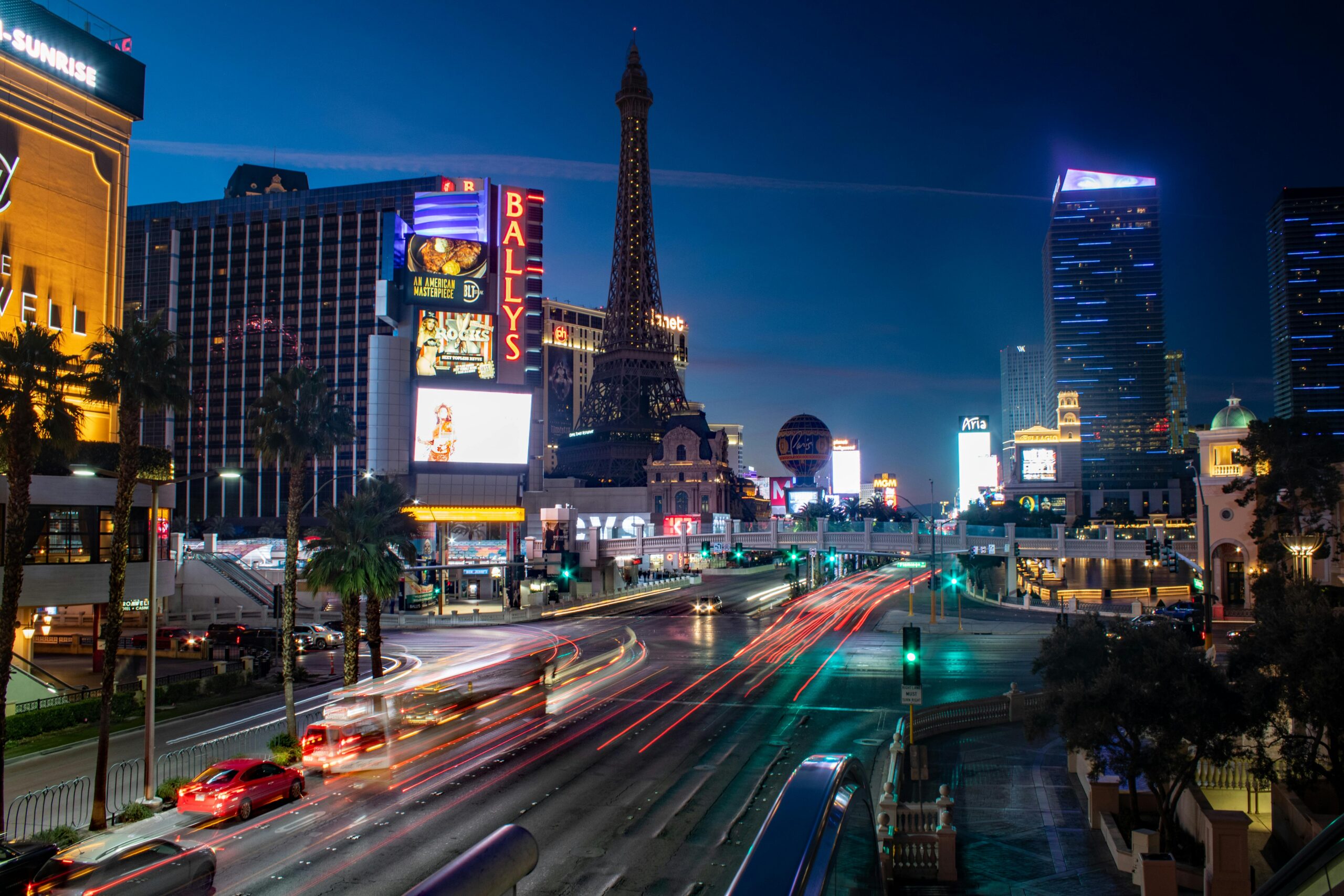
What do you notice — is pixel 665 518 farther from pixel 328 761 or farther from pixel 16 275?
pixel 328 761

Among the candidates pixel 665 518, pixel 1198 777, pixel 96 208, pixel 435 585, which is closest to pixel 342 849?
pixel 1198 777

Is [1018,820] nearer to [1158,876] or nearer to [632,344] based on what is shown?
[1158,876]

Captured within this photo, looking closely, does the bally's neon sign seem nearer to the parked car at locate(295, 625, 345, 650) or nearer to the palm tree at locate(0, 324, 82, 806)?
the palm tree at locate(0, 324, 82, 806)

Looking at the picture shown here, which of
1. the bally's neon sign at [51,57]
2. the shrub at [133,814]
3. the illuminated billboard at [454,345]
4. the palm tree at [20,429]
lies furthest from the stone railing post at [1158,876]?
the illuminated billboard at [454,345]

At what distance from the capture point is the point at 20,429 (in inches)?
875

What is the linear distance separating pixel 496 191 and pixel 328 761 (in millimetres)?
84994

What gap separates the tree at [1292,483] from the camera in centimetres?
4625

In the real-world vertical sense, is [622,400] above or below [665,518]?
above

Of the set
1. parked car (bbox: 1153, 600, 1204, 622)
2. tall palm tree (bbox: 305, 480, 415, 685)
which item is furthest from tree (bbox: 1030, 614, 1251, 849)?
tall palm tree (bbox: 305, 480, 415, 685)

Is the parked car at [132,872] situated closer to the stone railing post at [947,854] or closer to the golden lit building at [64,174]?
the stone railing post at [947,854]

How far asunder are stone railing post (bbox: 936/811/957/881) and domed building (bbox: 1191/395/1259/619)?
1729 inches

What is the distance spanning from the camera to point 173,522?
324 ft

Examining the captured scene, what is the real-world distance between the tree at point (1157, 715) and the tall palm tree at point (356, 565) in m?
23.6

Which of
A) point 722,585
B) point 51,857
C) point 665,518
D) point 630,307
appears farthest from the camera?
point 630,307
